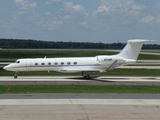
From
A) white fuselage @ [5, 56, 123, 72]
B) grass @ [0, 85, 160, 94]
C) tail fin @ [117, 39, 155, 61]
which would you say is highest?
tail fin @ [117, 39, 155, 61]

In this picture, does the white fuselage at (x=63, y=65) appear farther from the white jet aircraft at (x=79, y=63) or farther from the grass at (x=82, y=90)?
the grass at (x=82, y=90)

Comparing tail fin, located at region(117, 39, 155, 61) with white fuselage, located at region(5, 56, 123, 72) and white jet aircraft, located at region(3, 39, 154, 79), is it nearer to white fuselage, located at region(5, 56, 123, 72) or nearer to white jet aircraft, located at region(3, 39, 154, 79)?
white jet aircraft, located at region(3, 39, 154, 79)
